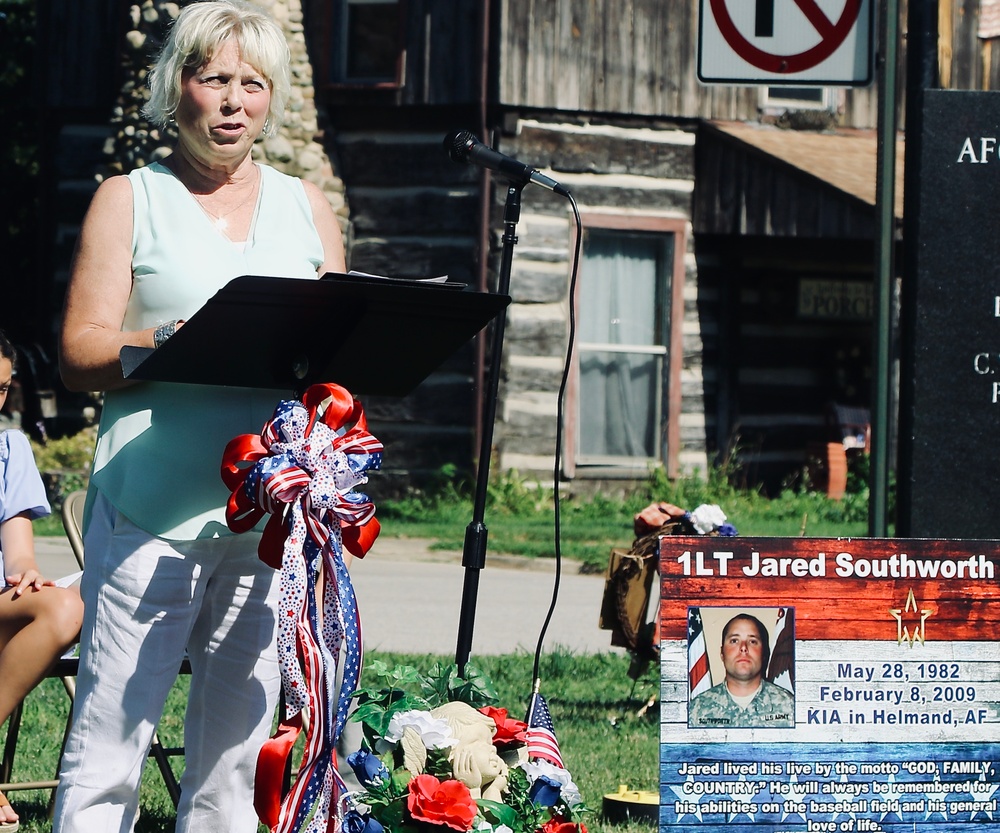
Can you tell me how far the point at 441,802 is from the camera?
2746 millimetres

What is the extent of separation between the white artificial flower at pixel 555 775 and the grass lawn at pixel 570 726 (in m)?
1.25

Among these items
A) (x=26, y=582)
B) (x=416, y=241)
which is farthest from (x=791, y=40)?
(x=416, y=241)

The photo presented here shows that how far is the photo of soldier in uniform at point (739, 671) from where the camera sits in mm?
3090

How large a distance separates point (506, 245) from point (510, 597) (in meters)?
5.27

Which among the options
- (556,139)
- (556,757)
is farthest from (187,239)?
(556,139)

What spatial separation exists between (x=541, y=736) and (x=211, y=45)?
4.98ft

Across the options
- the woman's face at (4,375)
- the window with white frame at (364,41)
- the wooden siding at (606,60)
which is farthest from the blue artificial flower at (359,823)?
the window with white frame at (364,41)

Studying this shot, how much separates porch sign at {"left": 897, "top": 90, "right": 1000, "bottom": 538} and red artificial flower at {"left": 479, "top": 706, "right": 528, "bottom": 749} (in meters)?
1.28

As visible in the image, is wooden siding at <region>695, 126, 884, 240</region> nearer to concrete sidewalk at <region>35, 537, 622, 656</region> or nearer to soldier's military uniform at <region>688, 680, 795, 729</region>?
concrete sidewalk at <region>35, 537, 622, 656</region>

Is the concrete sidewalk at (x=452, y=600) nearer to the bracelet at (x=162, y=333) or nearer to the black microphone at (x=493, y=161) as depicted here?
the black microphone at (x=493, y=161)

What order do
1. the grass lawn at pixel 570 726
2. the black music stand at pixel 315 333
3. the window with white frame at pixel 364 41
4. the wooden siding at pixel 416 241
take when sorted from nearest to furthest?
1. the black music stand at pixel 315 333
2. the grass lawn at pixel 570 726
3. the wooden siding at pixel 416 241
4. the window with white frame at pixel 364 41

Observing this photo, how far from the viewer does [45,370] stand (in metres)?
14.4

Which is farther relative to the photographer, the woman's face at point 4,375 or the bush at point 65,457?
the bush at point 65,457

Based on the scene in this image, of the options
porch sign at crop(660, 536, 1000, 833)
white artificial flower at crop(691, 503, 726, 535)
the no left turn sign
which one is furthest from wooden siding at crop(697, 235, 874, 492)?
porch sign at crop(660, 536, 1000, 833)
